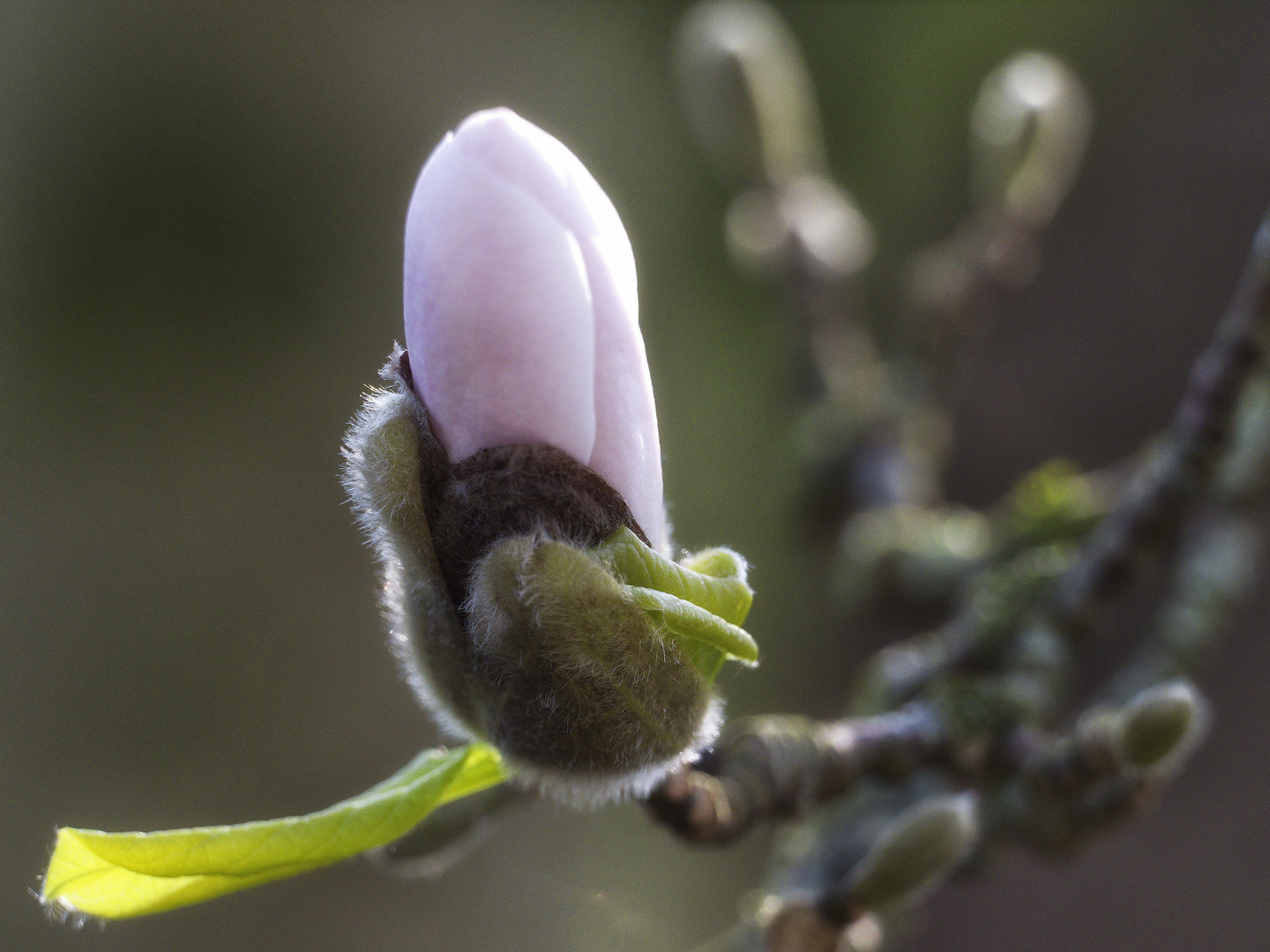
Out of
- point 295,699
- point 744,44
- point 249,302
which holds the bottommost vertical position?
point 295,699

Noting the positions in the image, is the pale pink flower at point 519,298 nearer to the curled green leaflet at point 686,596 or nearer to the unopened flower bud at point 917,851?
the curled green leaflet at point 686,596

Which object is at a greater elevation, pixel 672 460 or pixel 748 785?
pixel 672 460

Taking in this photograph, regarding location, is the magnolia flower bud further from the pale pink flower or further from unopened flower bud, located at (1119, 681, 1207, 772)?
unopened flower bud, located at (1119, 681, 1207, 772)

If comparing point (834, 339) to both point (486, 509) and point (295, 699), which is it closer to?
point (295, 699)

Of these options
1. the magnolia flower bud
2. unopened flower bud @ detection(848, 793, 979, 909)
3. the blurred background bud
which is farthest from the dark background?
the magnolia flower bud

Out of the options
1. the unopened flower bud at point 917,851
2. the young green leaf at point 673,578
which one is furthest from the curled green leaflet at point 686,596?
the unopened flower bud at point 917,851

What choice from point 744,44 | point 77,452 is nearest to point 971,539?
point 744,44

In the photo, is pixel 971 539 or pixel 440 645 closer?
pixel 440 645
